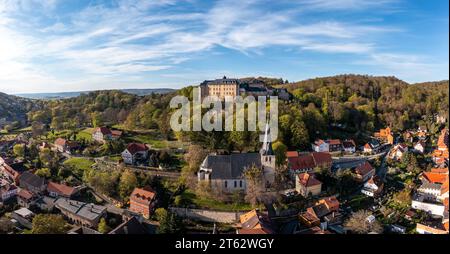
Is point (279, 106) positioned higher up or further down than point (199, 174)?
higher up

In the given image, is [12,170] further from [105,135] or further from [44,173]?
[105,135]

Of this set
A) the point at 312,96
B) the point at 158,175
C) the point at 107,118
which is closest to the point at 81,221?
the point at 158,175

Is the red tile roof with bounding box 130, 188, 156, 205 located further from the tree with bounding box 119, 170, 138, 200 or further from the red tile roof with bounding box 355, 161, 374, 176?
the red tile roof with bounding box 355, 161, 374, 176

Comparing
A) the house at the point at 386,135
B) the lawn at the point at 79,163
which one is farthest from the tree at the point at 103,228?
the house at the point at 386,135

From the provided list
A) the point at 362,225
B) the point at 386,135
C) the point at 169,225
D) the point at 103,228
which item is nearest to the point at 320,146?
the point at 386,135
